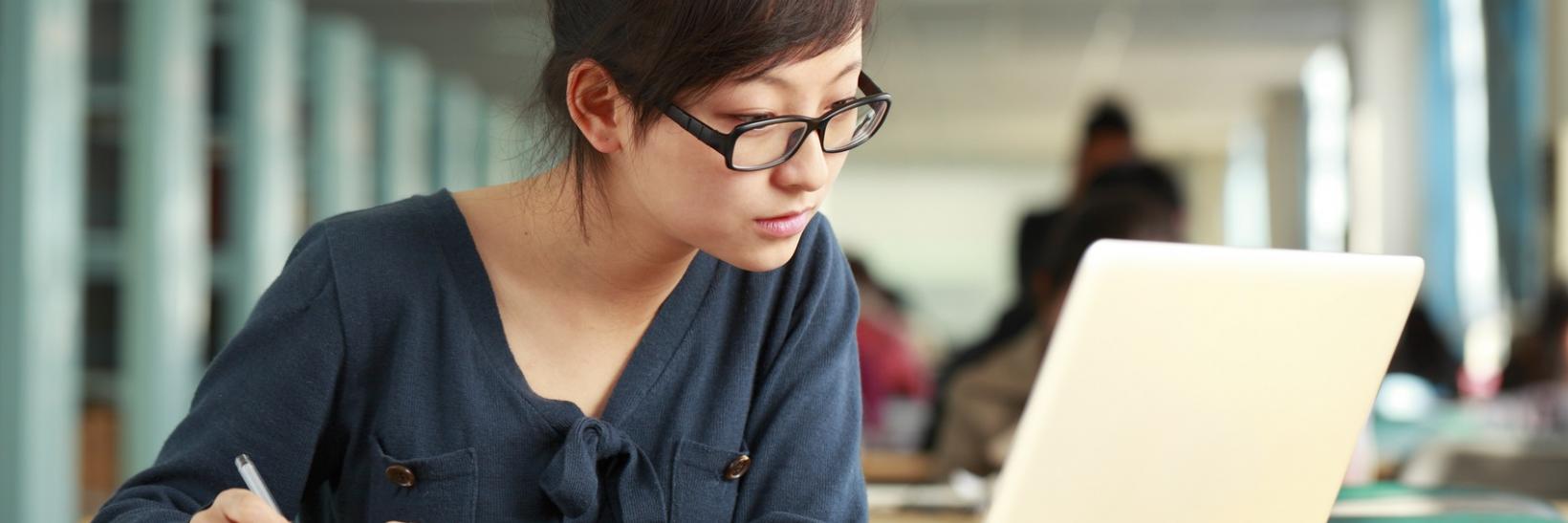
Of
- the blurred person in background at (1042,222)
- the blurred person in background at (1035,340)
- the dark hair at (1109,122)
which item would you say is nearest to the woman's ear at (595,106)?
the blurred person in background at (1035,340)

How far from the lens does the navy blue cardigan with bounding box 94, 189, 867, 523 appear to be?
40.7 inches

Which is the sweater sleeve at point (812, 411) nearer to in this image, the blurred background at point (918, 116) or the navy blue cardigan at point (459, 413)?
the navy blue cardigan at point (459, 413)

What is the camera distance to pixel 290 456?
1.04 meters

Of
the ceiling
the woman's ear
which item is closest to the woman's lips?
the woman's ear

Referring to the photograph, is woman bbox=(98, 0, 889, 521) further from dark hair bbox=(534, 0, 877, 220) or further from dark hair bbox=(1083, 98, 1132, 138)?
dark hair bbox=(1083, 98, 1132, 138)

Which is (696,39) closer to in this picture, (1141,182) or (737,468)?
(737,468)

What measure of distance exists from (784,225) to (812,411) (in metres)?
0.17

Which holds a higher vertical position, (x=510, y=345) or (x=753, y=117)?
(x=753, y=117)

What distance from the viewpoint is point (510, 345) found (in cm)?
109

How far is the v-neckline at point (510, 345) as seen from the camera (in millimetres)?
1061

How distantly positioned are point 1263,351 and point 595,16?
44 cm

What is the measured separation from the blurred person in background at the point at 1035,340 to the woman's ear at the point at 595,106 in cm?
146

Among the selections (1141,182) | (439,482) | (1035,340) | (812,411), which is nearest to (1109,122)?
(1141,182)

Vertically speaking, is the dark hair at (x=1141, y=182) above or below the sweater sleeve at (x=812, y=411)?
below
